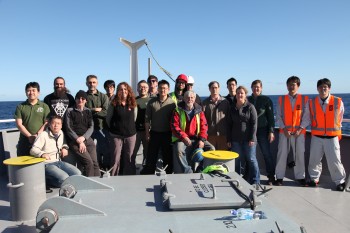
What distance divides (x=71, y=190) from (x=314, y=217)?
293 centimetres

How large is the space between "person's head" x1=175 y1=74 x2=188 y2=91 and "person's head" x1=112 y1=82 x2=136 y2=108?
851 mm

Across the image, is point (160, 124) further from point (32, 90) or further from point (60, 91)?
point (32, 90)

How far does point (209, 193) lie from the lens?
216 centimetres

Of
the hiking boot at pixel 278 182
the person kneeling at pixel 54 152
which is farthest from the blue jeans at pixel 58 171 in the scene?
the hiking boot at pixel 278 182

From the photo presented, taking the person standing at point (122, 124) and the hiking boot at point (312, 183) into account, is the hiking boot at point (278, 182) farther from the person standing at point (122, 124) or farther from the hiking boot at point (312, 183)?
the person standing at point (122, 124)

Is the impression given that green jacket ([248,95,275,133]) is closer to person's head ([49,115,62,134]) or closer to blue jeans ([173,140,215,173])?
Answer: blue jeans ([173,140,215,173])

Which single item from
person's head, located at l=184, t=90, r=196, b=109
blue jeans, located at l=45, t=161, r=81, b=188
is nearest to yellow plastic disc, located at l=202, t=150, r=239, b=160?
person's head, located at l=184, t=90, r=196, b=109

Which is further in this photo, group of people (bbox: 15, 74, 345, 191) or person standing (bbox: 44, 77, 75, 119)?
person standing (bbox: 44, 77, 75, 119)

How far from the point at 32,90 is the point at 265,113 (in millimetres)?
3708

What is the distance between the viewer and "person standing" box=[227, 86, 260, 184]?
4.54 m

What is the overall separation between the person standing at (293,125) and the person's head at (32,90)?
152 inches

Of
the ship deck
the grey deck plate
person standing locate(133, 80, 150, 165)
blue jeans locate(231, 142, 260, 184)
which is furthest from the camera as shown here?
person standing locate(133, 80, 150, 165)

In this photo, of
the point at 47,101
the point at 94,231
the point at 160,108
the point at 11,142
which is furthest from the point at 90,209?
the point at 11,142

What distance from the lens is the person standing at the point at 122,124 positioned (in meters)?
4.77
